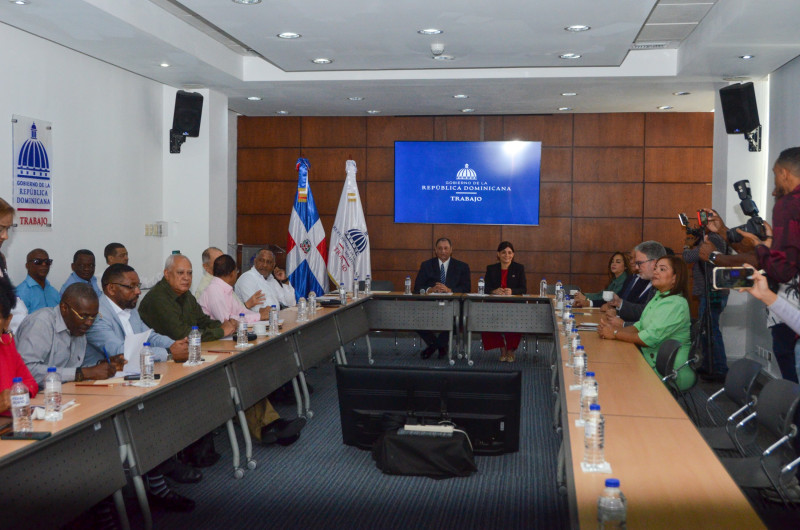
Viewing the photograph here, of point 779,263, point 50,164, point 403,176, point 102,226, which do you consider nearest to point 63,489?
point 779,263

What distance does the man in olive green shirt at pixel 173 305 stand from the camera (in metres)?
4.64

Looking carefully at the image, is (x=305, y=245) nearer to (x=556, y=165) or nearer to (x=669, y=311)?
(x=556, y=165)

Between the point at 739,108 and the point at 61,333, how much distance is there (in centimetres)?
625

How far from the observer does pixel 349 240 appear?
9.52 meters

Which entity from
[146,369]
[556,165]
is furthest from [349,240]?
[146,369]

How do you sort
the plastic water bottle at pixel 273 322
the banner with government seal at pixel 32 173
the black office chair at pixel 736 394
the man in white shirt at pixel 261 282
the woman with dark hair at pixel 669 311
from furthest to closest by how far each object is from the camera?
1. the man in white shirt at pixel 261 282
2. the banner with government seal at pixel 32 173
3. the plastic water bottle at pixel 273 322
4. the woman with dark hair at pixel 669 311
5. the black office chair at pixel 736 394

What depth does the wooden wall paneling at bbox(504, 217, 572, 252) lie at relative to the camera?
9695mm

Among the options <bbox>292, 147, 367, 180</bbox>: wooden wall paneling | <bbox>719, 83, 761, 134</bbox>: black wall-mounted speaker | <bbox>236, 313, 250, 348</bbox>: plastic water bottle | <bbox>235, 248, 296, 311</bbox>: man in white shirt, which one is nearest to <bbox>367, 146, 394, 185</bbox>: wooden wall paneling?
<bbox>292, 147, 367, 180</bbox>: wooden wall paneling

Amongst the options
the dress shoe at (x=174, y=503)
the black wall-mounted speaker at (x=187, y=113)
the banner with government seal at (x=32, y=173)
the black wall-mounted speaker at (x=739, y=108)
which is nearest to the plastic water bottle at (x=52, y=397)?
the dress shoe at (x=174, y=503)

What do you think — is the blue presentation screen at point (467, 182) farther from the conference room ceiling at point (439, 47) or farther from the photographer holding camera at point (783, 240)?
the photographer holding camera at point (783, 240)

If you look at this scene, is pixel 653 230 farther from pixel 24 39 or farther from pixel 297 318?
pixel 24 39

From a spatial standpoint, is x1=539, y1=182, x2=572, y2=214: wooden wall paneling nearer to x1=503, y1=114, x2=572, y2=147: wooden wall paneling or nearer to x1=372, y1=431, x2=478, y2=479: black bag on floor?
x1=503, y1=114, x2=572, y2=147: wooden wall paneling

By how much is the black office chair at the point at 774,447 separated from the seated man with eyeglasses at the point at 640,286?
1.95 m

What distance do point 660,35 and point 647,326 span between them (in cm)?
318
